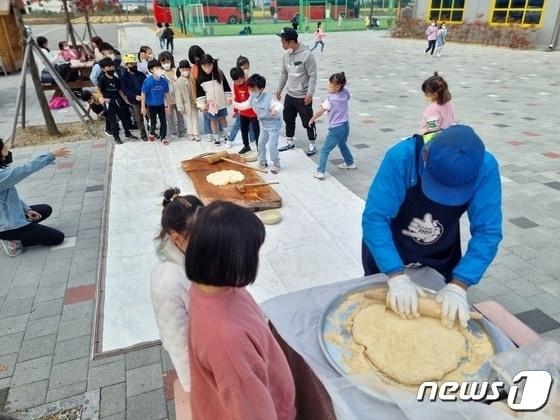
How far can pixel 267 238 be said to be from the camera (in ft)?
12.7

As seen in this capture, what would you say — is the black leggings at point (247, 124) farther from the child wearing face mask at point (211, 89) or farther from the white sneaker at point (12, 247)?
the white sneaker at point (12, 247)

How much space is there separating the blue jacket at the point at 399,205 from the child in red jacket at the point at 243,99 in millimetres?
4049

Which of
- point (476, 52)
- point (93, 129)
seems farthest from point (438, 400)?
point (476, 52)

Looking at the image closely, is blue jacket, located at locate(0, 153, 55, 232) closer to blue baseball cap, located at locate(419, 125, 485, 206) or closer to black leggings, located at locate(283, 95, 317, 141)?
blue baseball cap, located at locate(419, 125, 485, 206)

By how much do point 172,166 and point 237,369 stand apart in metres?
4.97

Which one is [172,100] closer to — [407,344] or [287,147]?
[287,147]

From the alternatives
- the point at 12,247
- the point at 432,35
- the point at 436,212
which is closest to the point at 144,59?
the point at 12,247

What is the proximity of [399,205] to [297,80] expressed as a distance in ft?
14.6

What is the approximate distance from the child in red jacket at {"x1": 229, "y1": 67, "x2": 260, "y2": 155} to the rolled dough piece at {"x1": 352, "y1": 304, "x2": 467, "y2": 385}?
4.40 meters

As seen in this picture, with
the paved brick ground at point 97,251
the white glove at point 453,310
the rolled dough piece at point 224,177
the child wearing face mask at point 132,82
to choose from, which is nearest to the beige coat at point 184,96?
the child wearing face mask at point 132,82

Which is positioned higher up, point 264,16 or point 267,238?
point 264,16

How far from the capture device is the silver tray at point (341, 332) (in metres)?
1.28

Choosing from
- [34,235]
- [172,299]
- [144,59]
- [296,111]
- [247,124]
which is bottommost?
[34,235]

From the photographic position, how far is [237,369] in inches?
40.6
